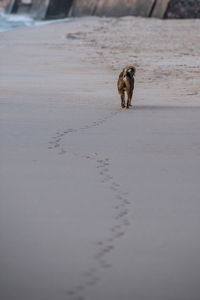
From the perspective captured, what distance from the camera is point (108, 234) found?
2.76 meters

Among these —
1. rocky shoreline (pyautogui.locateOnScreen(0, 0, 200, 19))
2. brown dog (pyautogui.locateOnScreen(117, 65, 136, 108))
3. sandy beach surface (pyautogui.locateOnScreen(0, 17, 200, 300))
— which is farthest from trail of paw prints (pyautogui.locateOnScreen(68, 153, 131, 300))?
rocky shoreline (pyautogui.locateOnScreen(0, 0, 200, 19))

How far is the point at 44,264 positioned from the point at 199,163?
74.0 inches

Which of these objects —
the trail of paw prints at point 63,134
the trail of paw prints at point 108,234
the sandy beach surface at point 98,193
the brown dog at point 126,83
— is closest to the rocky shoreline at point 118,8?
the sandy beach surface at point 98,193

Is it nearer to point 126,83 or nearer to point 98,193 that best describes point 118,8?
point 126,83

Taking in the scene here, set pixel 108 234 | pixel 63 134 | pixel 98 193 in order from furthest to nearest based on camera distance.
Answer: pixel 63 134 → pixel 98 193 → pixel 108 234

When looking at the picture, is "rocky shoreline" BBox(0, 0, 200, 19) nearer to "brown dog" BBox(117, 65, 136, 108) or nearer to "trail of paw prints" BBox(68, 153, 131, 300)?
"brown dog" BBox(117, 65, 136, 108)

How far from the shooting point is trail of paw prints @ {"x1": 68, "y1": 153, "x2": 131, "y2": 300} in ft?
7.51

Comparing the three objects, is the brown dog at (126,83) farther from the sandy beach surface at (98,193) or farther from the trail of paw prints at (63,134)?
the trail of paw prints at (63,134)

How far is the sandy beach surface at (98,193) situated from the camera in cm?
237

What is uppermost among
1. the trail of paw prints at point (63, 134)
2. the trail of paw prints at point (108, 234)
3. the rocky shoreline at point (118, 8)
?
the trail of paw prints at point (108, 234)

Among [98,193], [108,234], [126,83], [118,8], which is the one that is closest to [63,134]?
[98,193]

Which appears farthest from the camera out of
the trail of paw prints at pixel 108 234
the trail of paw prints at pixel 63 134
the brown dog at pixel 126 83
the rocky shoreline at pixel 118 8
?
the rocky shoreline at pixel 118 8

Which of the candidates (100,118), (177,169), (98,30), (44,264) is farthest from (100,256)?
(98,30)

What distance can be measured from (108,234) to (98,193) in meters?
0.60
